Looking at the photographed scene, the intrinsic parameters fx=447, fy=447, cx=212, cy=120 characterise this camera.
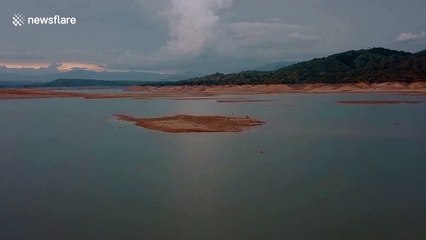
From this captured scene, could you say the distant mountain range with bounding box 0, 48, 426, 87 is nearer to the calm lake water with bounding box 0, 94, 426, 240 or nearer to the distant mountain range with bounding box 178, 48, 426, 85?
the distant mountain range with bounding box 178, 48, 426, 85

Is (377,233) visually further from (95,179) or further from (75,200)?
(95,179)

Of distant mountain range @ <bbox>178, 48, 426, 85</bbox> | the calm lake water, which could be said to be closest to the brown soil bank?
the calm lake water

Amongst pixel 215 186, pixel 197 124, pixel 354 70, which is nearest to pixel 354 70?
pixel 354 70

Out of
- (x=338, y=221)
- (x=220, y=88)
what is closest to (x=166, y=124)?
(x=338, y=221)

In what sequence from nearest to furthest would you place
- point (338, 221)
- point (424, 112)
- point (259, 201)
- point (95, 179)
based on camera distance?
point (338, 221) → point (259, 201) → point (95, 179) → point (424, 112)

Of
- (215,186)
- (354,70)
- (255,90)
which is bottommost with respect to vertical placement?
(255,90)

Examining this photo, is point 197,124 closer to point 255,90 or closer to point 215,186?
point 215,186
